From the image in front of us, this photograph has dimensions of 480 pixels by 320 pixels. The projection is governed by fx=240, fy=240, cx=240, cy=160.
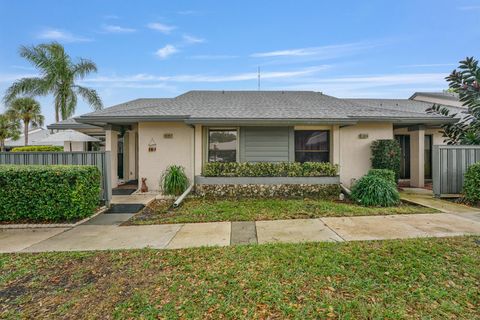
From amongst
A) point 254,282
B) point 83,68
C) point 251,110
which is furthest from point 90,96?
point 254,282

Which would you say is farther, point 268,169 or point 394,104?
point 394,104

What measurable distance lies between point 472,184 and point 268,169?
6014 millimetres

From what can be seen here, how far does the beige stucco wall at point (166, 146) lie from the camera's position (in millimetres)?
9469

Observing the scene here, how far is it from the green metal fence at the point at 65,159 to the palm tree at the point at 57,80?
449 inches

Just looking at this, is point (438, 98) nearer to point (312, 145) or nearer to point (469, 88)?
point (469, 88)

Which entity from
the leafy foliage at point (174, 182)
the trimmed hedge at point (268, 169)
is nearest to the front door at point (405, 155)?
the trimmed hedge at point (268, 169)

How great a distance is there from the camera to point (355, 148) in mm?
9664

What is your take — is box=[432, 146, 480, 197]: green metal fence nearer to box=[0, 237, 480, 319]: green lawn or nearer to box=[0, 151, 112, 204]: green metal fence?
box=[0, 237, 480, 319]: green lawn

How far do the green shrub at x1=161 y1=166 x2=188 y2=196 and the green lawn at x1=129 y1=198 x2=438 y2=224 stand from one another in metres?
1.06

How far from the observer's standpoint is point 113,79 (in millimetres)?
17141

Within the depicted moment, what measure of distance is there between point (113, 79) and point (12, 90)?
6.54m

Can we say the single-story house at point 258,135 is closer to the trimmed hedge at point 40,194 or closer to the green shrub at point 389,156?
the green shrub at point 389,156

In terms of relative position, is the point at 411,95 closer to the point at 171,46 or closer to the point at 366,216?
the point at 366,216

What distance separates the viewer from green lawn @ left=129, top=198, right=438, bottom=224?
19.8ft
